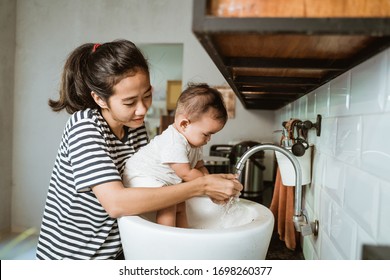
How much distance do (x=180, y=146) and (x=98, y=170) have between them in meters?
0.25

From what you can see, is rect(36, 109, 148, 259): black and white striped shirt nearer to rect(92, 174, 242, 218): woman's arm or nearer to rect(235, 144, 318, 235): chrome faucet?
rect(92, 174, 242, 218): woman's arm

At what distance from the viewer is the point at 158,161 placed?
0.85m

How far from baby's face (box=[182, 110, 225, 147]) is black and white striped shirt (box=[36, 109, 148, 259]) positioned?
21cm

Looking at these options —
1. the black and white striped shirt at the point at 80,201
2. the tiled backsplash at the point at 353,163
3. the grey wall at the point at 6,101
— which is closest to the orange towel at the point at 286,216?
the tiled backsplash at the point at 353,163

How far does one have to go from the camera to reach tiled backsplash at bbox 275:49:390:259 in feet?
1.42

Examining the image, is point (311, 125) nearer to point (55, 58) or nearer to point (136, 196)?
point (136, 196)

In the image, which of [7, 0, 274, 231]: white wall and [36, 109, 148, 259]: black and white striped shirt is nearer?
[36, 109, 148, 259]: black and white striped shirt

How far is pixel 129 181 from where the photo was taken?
31.9 inches

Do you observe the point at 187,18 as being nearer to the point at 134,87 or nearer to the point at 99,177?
the point at 134,87

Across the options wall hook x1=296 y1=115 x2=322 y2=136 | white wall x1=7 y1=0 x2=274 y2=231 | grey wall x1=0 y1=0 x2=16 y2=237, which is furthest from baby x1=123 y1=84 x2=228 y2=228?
grey wall x1=0 y1=0 x2=16 y2=237

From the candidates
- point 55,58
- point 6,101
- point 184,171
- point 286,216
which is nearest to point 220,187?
point 184,171

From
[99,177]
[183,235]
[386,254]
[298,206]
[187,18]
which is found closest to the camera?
[386,254]

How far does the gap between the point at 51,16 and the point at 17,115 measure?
828mm

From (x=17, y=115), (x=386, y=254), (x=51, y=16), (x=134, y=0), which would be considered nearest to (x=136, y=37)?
(x=134, y=0)
